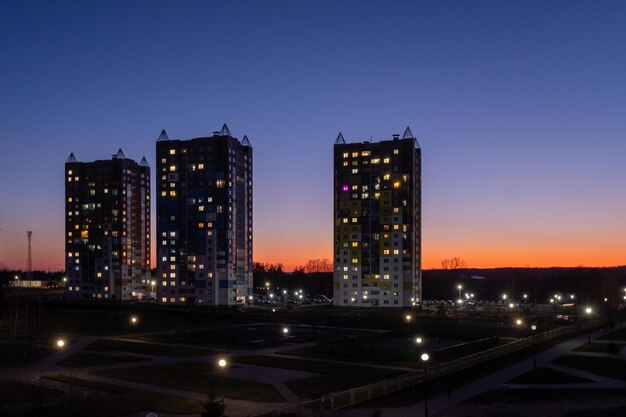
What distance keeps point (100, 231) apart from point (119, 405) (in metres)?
138

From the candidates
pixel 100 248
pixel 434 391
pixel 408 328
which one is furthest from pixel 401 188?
pixel 434 391

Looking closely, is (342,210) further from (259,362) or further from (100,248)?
(259,362)

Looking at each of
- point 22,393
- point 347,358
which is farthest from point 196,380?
point 347,358

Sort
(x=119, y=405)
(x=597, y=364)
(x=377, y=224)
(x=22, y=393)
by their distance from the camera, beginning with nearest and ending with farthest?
1. (x=119, y=405)
2. (x=22, y=393)
3. (x=597, y=364)
4. (x=377, y=224)

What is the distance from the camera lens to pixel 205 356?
191 feet

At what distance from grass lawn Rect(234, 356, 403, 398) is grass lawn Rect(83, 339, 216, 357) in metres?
6.66

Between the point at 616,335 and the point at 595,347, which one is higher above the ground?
the point at 595,347

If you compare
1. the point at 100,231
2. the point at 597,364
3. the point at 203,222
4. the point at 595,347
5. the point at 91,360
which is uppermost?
the point at 203,222

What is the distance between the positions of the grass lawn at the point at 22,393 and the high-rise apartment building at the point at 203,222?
95596mm

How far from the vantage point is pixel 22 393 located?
39844 mm

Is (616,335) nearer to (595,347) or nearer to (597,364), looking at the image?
(595,347)

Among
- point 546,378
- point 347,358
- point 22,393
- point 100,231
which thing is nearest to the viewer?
point 22,393

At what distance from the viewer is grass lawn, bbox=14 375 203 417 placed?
3447 cm

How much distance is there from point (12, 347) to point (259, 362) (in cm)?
2690
